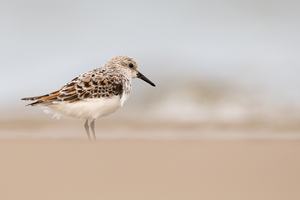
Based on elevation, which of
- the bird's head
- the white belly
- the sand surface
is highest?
the bird's head

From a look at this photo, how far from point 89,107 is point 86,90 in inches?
10.0

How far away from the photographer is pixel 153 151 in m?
8.59

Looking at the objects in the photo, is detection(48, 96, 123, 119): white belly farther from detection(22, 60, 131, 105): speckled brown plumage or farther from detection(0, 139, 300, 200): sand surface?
detection(0, 139, 300, 200): sand surface

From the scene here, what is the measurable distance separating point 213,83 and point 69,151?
13.4 meters

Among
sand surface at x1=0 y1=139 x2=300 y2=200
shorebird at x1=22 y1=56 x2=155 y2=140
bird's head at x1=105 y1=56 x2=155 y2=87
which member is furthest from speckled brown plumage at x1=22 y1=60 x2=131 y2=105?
sand surface at x1=0 y1=139 x2=300 y2=200

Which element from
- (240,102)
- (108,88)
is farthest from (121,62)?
(240,102)

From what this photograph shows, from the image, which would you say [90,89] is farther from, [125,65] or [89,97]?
[125,65]

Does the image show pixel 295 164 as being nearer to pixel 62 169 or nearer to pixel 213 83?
pixel 62 169

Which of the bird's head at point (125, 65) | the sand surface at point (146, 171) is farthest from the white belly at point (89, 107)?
the sand surface at point (146, 171)

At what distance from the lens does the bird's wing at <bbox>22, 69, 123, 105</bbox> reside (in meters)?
10.3

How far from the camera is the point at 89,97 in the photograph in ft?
34.0

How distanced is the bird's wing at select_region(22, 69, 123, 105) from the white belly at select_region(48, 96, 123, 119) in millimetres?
59

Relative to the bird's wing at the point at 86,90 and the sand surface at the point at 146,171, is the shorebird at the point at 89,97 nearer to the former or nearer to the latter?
the bird's wing at the point at 86,90

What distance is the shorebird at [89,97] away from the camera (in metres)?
10.2
